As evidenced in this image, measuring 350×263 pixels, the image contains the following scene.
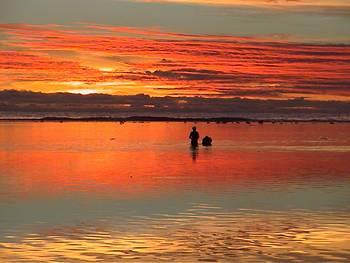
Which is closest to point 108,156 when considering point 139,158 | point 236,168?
point 139,158

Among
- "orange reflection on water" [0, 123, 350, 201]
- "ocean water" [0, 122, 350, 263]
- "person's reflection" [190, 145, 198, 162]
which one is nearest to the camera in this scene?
"ocean water" [0, 122, 350, 263]

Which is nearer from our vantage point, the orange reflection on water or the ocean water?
the ocean water

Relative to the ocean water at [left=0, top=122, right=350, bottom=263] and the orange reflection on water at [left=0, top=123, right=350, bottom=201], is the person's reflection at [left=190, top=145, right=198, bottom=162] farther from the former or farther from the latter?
the ocean water at [left=0, top=122, right=350, bottom=263]

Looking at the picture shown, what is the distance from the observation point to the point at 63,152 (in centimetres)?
6106

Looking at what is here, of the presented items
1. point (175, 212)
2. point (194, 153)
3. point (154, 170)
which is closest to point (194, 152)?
point (194, 153)

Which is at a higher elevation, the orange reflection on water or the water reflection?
the water reflection

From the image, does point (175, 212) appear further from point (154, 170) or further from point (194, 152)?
point (194, 152)

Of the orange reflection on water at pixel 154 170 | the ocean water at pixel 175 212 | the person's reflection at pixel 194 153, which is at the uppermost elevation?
the person's reflection at pixel 194 153

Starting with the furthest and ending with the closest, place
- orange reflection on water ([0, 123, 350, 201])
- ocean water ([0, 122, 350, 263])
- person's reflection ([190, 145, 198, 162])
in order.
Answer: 1. person's reflection ([190, 145, 198, 162])
2. orange reflection on water ([0, 123, 350, 201])
3. ocean water ([0, 122, 350, 263])

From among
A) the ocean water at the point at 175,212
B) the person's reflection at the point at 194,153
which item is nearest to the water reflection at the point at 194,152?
the person's reflection at the point at 194,153

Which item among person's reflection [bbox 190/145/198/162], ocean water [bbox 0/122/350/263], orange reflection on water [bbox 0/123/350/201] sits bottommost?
ocean water [bbox 0/122/350/263]

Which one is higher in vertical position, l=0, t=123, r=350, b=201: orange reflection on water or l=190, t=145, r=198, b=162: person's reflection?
l=190, t=145, r=198, b=162: person's reflection

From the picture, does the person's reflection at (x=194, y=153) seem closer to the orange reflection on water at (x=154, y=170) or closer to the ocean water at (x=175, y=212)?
the orange reflection on water at (x=154, y=170)

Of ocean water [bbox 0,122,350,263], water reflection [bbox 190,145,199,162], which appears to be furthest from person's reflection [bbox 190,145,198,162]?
ocean water [bbox 0,122,350,263]
